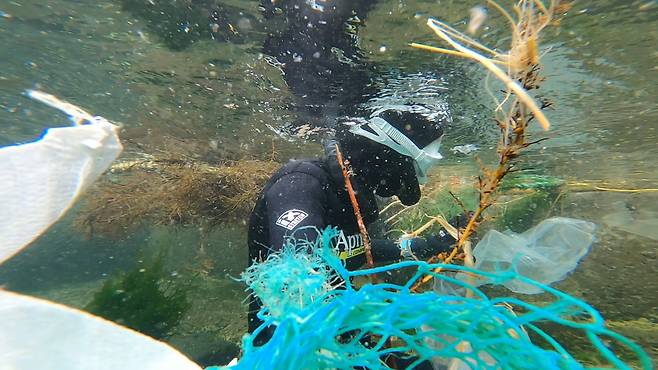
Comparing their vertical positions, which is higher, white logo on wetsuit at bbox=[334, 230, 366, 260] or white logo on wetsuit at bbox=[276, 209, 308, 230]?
white logo on wetsuit at bbox=[276, 209, 308, 230]

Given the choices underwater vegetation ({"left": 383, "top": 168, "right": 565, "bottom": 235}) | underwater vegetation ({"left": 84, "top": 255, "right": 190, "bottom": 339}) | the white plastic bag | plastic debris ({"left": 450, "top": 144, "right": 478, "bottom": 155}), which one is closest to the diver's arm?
the white plastic bag

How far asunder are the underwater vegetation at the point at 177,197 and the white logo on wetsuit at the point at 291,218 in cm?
756

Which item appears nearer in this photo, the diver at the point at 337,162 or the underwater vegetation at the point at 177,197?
the diver at the point at 337,162

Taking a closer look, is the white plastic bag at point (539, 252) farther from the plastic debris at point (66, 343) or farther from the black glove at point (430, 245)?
the plastic debris at point (66, 343)

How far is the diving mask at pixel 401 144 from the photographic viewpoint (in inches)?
188

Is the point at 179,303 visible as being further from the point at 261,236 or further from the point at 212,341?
the point at 261,236

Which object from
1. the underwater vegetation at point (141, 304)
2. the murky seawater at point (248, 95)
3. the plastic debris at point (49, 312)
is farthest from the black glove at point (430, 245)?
the underwater vegetation at point (141, 304)

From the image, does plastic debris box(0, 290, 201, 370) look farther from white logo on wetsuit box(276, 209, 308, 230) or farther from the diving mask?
the diving mask

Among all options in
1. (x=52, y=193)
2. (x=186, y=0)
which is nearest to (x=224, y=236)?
(x=186, y=0)

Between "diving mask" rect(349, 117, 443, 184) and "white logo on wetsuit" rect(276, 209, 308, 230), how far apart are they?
1795 mm

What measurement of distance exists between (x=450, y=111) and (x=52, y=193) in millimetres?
8339

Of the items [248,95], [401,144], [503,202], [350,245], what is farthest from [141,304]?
[503,202]

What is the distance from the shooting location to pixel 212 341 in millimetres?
9070

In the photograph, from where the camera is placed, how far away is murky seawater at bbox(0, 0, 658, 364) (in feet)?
19.5
